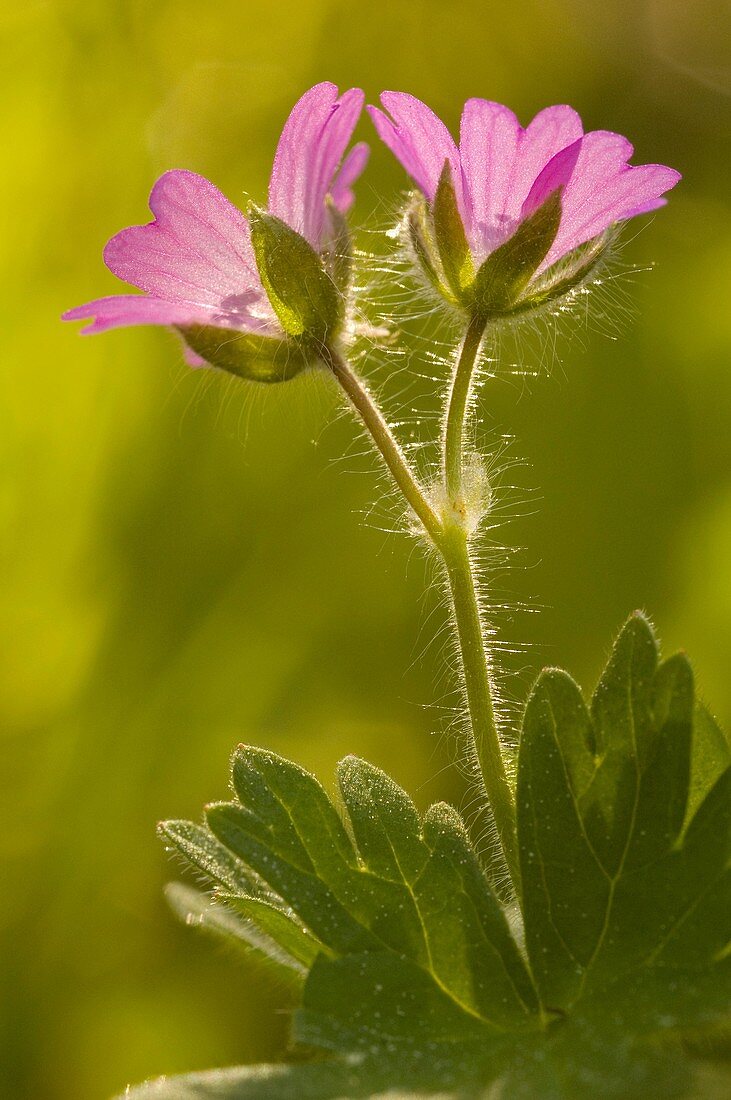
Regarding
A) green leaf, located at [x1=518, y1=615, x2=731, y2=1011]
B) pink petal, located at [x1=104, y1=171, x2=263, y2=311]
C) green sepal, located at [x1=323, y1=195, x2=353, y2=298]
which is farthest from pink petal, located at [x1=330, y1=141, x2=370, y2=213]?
green leaf, located at [x1=518, y1=615, x2=731, y2=1011]

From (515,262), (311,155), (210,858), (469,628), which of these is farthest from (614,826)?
(311,155)

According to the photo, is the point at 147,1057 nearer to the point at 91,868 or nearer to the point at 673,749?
the point at 91,868

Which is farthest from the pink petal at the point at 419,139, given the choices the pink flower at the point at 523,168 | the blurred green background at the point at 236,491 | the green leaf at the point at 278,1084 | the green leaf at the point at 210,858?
the blurred green background at the point at 236,491

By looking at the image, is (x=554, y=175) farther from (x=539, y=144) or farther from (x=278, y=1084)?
(x=278, y=1084)

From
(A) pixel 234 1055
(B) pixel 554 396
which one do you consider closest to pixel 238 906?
(A) pixel 234 1055

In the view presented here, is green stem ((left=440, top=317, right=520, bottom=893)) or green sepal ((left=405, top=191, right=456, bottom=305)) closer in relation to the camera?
green stem ((left=440, top=317, right=520, bottom=893))

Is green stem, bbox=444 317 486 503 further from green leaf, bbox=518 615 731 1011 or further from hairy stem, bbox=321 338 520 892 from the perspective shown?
green leaf, bbox=518 615 731 1011
